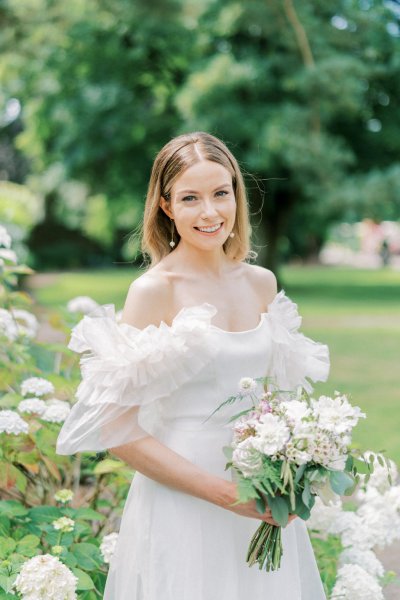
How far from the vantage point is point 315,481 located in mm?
2057

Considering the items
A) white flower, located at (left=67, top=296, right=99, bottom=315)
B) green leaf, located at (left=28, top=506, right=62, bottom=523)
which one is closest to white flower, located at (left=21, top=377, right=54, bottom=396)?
green leaf, located at (left=28, top=506, right=62, bottom=523)

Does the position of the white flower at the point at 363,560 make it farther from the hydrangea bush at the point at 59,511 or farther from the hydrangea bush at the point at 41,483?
the hydrangea bush at the point at 41,483

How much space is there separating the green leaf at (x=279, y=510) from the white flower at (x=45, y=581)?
82cm

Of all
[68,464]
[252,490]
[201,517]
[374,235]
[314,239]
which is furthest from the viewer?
[374,235]

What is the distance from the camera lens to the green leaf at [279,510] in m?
2.02

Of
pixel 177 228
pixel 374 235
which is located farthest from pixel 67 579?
pixel 374 235

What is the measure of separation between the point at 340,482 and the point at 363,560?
130cm

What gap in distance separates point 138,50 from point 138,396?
20.5 metres

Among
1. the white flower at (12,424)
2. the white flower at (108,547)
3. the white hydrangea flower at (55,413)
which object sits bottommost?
the white flower at (108,547)

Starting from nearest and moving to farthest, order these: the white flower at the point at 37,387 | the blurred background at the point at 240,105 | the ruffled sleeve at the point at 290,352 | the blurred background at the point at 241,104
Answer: the ruffled sleeve at the point at 290,352 → the white flower at the point at 37,387 → the blurred background at the point at 240,105 → the blurred background at the point at 241,104

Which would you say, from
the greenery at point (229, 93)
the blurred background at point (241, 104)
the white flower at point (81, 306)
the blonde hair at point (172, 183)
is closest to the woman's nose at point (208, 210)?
the blonde hair at point (172, 183)

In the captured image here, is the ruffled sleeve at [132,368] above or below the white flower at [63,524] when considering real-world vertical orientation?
above

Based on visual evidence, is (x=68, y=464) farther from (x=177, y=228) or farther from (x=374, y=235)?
(x=374, y=235)

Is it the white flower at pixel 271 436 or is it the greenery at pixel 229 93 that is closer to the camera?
the white flower at pixel 271 436
